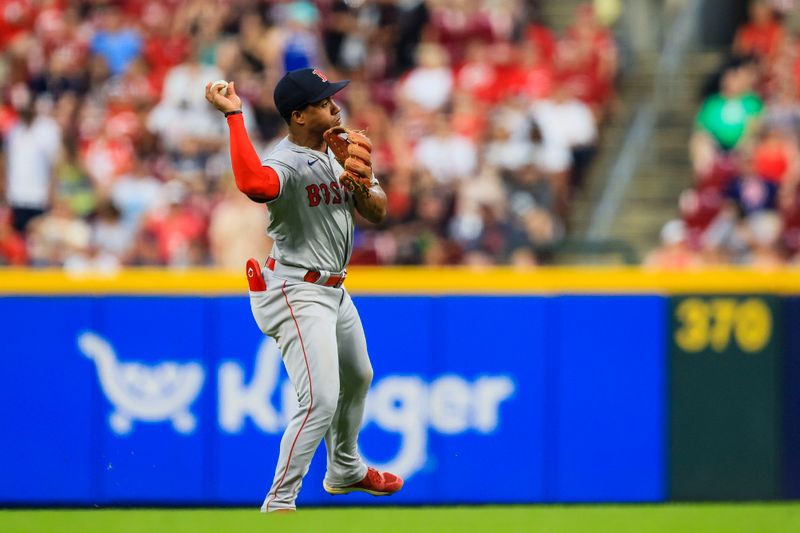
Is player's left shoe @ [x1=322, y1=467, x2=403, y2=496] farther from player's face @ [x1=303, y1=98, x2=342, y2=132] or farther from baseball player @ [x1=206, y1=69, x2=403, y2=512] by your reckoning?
player's face @ [x1=303, y1=98, x2=342, y2=132]

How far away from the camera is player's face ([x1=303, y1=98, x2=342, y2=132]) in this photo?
20.8 ft

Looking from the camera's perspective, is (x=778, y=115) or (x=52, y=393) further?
(x=778, y=115)

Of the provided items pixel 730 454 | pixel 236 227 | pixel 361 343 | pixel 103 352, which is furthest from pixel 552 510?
pixel 236 227

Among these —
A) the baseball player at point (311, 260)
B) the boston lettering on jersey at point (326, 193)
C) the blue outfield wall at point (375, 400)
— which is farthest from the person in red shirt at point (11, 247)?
the boston lettering on jersey at point (326, 193)

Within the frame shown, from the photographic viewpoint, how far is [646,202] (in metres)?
13.6

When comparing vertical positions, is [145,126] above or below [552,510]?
above

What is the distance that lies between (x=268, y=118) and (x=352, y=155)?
6910 mm

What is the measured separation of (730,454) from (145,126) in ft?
21.4

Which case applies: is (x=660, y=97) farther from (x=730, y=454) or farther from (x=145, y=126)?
(x=730, y=454)

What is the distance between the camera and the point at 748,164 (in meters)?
12.1

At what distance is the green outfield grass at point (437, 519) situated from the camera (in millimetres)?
6562

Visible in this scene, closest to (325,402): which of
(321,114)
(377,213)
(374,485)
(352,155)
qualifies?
(374,485)

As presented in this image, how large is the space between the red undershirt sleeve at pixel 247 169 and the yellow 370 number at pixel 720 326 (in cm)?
371

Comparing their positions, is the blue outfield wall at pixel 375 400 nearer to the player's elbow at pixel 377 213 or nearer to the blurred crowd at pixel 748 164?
the player's elbow at pixel 377 213
